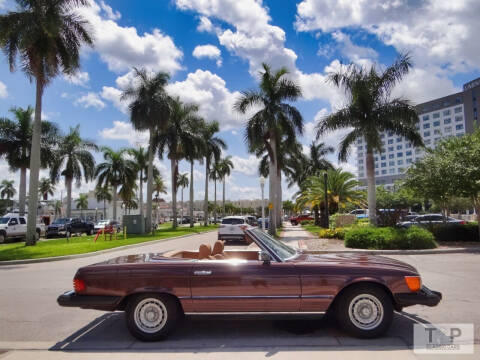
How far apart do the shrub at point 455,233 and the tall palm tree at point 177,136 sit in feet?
89.3

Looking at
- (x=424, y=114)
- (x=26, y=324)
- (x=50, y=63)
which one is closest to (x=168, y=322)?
(x=26, y=324)

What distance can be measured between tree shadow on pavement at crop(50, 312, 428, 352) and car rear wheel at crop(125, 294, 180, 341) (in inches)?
5.1

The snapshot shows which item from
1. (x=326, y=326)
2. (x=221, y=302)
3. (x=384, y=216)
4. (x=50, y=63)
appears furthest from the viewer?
(x=50, y=63)

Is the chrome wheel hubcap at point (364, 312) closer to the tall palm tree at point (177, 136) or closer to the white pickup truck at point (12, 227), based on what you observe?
the white pickup truck at point (12, 227)

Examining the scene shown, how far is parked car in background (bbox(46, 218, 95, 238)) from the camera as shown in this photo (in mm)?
32250

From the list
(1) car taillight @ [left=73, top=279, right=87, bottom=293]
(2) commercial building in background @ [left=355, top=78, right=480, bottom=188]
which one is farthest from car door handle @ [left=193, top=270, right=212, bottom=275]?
(2) commercial building in background @ [left=355, top=78, right=480, bottom=188]

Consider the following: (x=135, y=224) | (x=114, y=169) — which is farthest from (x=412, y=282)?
(x=114, y=169)

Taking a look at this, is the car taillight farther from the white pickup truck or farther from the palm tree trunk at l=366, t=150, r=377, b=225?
the white pickup truck

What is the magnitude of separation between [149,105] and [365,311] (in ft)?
105

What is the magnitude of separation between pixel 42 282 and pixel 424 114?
146 m

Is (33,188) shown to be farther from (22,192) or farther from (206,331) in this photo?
(206,331)

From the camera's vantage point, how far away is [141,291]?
4840 millimetres

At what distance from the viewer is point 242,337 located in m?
5.06

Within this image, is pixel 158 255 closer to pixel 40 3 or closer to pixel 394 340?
pixel 394 340
